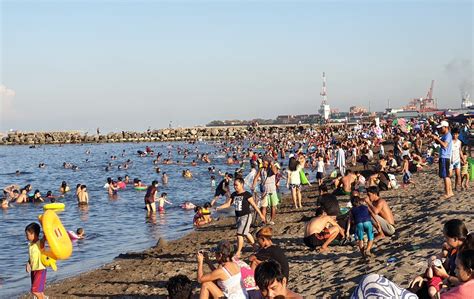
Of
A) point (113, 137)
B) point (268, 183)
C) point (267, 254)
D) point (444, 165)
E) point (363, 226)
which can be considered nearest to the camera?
point (267, 254)

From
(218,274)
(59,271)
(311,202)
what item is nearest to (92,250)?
(59,271)

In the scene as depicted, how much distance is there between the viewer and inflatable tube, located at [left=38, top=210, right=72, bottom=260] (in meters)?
7.32

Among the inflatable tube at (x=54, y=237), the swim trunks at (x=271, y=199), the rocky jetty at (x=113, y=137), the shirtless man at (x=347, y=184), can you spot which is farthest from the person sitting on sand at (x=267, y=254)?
the rocky jetty at (x=113, y=137)

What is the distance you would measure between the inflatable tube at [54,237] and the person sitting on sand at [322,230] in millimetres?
4108

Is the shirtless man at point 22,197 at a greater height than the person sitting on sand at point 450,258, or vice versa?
the person sitting on sand at point 450,258

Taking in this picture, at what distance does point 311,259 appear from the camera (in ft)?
31.7

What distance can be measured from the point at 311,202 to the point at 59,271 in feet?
27.7

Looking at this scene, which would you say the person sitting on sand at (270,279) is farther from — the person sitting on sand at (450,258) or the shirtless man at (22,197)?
the shirtless man at (22,197)

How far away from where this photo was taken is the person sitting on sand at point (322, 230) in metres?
9.58

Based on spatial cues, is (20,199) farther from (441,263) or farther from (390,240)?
Answer: (441,263)

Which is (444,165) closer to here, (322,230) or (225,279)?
(322,230)

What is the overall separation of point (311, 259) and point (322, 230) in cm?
54

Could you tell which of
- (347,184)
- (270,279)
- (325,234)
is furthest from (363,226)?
(347,184)

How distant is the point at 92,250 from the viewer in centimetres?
1471
